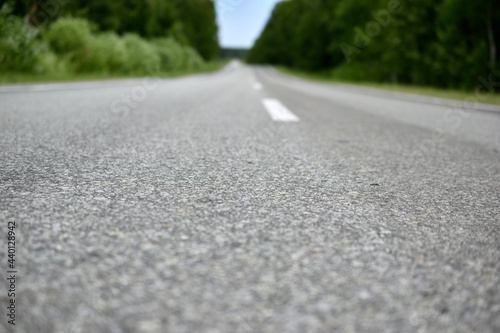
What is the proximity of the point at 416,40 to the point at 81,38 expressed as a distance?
19.5 metres

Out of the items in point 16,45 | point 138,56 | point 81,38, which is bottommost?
point 16,45

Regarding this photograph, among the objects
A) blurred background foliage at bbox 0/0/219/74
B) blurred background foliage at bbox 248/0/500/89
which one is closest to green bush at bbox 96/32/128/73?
blurred background foliage at bbox 0/0/219/74

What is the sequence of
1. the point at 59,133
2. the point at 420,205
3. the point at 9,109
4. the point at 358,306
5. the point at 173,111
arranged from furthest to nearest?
the point at 173,111 < the point at 9,109 < the point at 59,133 < the point at 420,205 < the point at 358,306

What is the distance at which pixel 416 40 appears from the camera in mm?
23047

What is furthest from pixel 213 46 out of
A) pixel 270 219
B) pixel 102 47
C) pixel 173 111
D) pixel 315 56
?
pixel 270 219

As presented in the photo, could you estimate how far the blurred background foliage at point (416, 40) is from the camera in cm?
1633

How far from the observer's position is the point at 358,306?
1.01 metres

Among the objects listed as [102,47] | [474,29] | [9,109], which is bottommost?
[9,109]

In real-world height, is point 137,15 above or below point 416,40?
above

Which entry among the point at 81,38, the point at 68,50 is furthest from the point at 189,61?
the point at 68,50

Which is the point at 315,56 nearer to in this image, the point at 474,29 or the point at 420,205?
the point at 474,29

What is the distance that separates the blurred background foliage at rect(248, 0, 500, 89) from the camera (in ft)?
53.6

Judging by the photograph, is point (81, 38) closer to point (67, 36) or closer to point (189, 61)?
point (67, 36)

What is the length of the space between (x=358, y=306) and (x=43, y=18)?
19.8m
